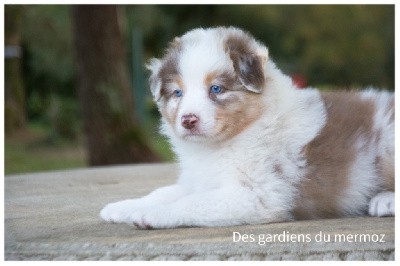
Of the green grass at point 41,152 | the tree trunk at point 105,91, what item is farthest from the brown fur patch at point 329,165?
the green grass at point 41,152

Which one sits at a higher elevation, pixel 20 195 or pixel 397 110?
pixel 397 110

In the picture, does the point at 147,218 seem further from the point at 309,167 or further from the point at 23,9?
the point at 23,9

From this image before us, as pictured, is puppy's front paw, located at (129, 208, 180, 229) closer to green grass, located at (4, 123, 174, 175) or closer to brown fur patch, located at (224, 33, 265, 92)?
brown fur patch, located at (224, 33, 265, 92)

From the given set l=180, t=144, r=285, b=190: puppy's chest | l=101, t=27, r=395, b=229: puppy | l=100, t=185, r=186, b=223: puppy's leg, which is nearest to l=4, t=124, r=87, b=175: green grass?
l=100, t=185, r=186, b=223: puppy's leg

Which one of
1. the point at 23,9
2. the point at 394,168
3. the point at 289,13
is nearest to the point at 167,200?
the point at 394,168

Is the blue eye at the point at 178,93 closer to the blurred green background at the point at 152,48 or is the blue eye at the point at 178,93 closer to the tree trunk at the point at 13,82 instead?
the blurred green background at the point at 152,48

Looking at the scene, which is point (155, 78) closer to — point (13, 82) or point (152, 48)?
point (13, 82)
